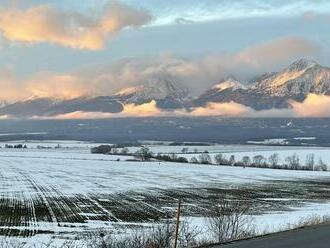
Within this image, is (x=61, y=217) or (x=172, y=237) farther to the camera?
(x=61, y=217)

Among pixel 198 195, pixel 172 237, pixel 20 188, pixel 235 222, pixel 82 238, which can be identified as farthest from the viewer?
pixel 20 188

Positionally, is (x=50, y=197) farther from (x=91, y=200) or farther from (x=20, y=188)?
(x=20, y=188)

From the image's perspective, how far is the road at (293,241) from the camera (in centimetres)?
1628

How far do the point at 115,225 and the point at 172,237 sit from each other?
1967 cm

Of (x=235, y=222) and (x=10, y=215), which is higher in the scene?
(x=235, y=222)

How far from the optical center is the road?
1628 cm

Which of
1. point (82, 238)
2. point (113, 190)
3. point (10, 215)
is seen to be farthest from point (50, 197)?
point (82, 238)

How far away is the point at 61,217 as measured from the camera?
4200 cm

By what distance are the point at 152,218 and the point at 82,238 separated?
12829 mm

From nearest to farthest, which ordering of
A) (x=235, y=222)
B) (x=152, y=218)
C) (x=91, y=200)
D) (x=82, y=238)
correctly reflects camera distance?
(x=235, y=222), (x=82, y=238), (x=152, y=218), (x=91, y=200)

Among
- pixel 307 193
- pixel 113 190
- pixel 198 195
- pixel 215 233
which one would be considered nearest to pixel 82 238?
pixel 215 233

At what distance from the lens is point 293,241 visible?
17266 mm

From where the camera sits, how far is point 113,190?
71.4 m

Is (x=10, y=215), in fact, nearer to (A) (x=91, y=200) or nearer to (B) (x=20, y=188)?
(A) (x=91, y=200)
